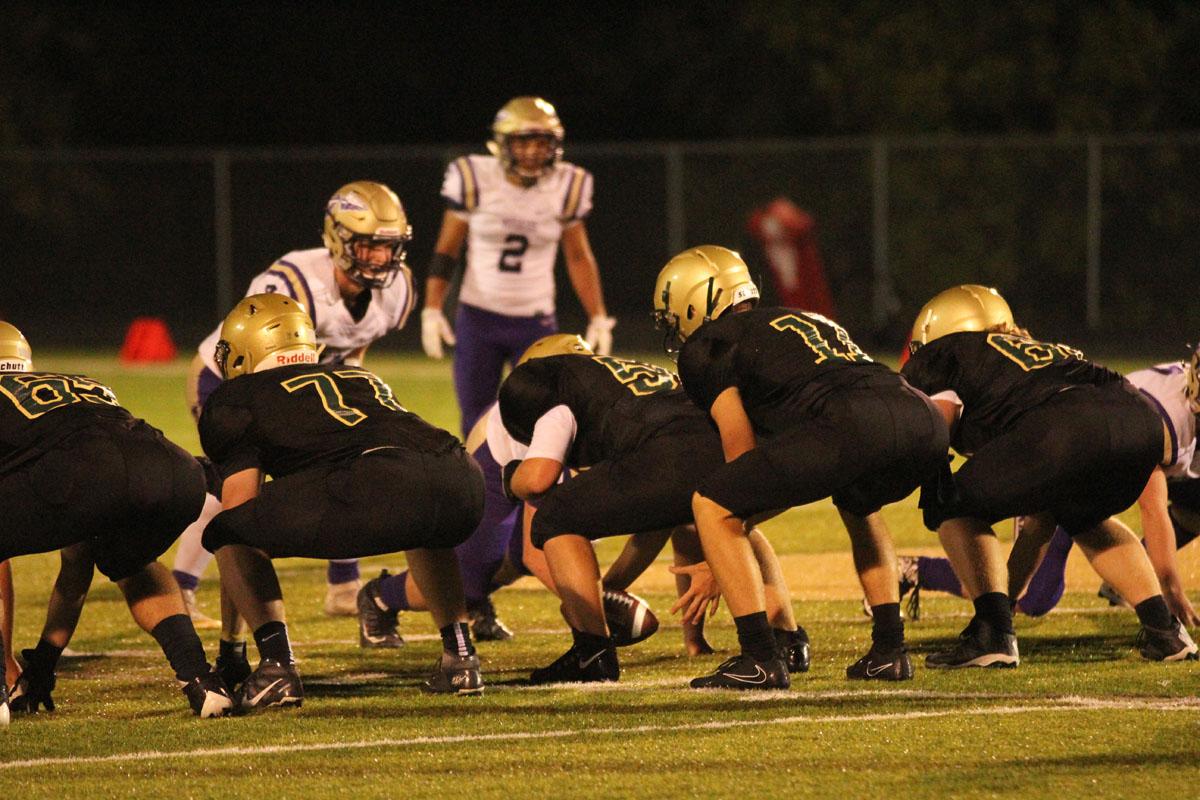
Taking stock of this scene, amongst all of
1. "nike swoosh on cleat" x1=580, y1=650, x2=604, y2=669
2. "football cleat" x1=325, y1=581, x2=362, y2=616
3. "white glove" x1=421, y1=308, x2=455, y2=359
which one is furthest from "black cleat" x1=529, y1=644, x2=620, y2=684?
"white glove" x1=421, y1=308, x2=455, y2=359

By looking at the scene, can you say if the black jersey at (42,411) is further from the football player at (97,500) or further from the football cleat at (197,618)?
the football cleat at (197,618)

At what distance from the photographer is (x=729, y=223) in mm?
18719

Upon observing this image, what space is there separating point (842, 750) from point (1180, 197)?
1430cm

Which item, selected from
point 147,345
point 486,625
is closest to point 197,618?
point 486,625

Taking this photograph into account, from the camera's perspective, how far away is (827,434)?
507 centimetres

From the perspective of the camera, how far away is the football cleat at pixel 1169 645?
5.48 metres

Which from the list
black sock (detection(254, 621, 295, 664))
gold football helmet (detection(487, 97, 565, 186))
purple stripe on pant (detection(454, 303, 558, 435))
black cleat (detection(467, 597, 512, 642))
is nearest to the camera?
black sock (detection(254, 621, 295, 664))

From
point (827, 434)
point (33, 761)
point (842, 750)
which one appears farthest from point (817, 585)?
point (33, 761)

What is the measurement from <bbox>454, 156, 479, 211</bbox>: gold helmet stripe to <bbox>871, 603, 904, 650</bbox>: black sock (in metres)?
3.86

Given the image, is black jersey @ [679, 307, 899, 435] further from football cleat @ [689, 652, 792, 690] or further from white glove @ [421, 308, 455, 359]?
white glove @ [421, 308, 455, 359]

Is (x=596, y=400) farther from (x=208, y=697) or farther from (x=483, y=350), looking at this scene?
(x=483, y=350)

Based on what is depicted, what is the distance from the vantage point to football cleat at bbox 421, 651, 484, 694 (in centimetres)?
530

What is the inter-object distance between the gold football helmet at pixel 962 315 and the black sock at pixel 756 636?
107 cm

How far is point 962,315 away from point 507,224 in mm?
3236
